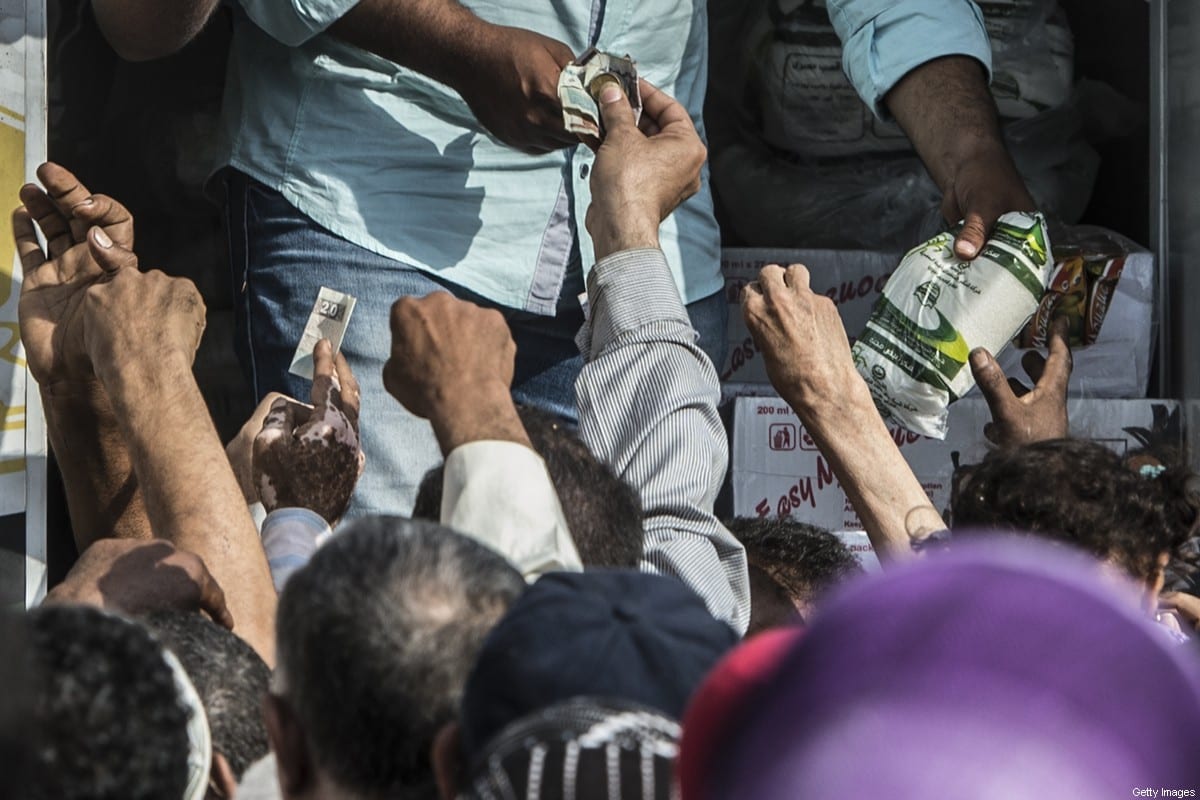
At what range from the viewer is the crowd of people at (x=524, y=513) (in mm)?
733

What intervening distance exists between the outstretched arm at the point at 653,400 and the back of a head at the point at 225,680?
0.44m

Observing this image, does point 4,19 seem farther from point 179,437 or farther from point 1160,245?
point 1160,245

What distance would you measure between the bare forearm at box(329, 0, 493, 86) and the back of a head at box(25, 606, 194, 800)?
1.23 m

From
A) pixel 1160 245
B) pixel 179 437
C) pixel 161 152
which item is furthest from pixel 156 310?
pixel 1160 245

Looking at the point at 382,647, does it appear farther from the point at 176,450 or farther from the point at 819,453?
the point at 819,453

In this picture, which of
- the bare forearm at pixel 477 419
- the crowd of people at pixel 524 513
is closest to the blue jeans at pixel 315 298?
the crowd of people at pixel 524 513

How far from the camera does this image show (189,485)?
156cm

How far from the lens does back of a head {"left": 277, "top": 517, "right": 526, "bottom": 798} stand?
3.08 feet

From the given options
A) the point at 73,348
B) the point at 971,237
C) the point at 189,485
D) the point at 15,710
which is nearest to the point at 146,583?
the point at 189,485

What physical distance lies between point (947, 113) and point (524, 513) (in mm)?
1475

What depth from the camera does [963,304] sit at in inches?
85.8

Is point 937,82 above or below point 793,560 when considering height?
above

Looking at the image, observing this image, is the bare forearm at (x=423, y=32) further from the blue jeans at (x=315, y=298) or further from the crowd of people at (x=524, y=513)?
the blue jeans at (x=315, y=298)

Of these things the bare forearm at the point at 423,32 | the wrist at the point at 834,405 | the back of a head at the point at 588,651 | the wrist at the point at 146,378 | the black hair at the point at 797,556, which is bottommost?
the black hair at the point at 797,556
